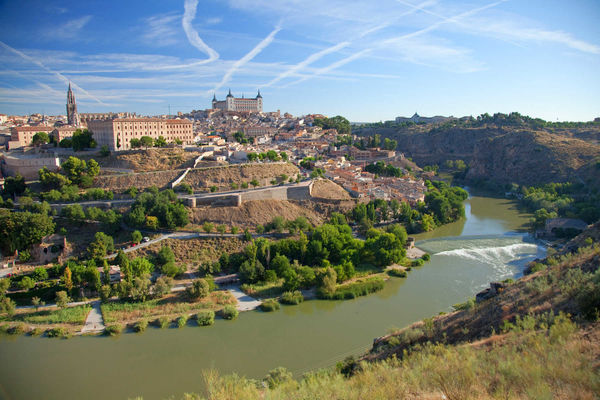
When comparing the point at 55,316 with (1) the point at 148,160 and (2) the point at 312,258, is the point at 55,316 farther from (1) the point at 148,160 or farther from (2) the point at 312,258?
(1) the point at 148,160

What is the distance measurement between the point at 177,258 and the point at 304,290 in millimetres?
4721

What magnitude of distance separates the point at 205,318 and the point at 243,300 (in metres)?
1.43

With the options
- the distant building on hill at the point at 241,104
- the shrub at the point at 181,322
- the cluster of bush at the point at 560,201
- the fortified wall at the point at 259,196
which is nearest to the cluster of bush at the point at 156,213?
the fortified wall at the point at 259,196

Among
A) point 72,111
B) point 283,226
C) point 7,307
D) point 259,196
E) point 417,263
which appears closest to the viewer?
point 7,307

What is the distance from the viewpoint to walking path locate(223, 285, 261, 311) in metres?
10.1

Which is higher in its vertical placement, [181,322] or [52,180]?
[52,180]

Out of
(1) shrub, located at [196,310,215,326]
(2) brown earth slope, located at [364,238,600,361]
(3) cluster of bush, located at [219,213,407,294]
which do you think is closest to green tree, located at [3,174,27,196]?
(3) cluster of bush, located at [219,213,407,294]

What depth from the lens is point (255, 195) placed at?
1678cm

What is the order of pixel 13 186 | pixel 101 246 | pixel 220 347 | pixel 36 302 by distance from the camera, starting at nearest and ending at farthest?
1. pixel 220 347
2. pixel 36 302
3. pixel 101 246
4. pixel 13 186

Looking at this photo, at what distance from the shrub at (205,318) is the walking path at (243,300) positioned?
0.84 metres

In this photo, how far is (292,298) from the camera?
10398mm

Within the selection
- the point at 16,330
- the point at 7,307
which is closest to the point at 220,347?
the point at 16,330

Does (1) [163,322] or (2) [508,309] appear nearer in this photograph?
(2) [508,309]

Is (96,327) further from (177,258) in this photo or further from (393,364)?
(393,364)
